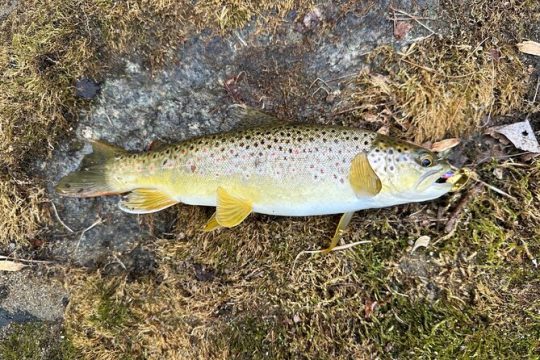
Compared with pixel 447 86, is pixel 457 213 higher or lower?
lower

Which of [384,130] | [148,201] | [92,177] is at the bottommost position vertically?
[148,201]

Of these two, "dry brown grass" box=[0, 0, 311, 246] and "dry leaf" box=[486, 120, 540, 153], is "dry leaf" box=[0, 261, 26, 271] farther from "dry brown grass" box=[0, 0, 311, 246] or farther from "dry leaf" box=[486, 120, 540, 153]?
"dry leaf" box=[486, 120, 540, 153]

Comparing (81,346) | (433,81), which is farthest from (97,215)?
(433,81)

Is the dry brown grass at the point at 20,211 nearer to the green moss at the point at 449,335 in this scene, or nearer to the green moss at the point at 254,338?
the green moss at the point at 254,338

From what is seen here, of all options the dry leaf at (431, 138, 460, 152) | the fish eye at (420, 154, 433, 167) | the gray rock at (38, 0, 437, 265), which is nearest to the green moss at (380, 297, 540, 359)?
the fish eye at (420, 154, 433, 167)

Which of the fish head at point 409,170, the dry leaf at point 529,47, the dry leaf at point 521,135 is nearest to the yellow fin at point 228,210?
the fish head at point 409,170

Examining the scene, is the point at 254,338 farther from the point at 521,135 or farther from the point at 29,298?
the point at 521,135

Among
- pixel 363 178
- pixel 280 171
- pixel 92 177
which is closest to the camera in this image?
pixel 363 178

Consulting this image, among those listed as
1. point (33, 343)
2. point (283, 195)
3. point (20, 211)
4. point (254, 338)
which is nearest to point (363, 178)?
point (283, 195)
